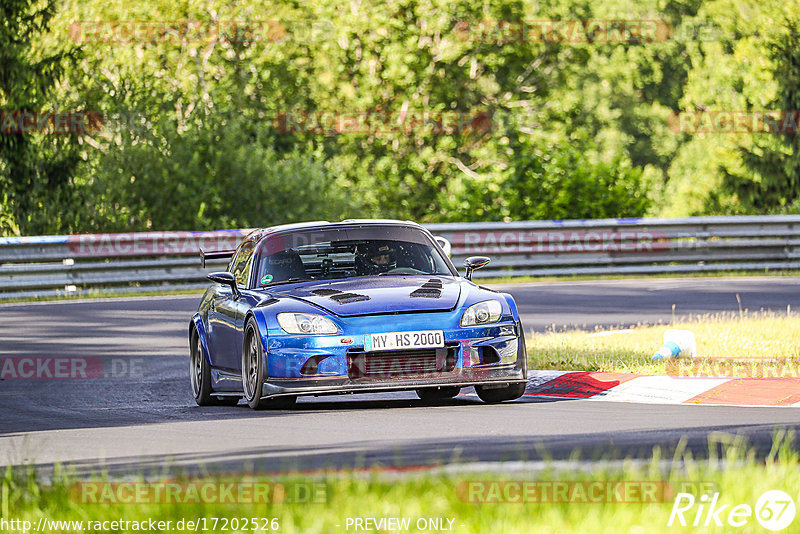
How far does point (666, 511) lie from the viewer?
17.9ft

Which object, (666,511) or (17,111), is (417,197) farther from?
(666,511)

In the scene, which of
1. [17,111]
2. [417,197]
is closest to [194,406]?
[17,111]

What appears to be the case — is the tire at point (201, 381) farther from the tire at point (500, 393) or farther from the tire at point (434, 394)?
the tire at point (500, 393)

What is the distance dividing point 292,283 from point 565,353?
318cm

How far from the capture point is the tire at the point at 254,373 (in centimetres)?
1062

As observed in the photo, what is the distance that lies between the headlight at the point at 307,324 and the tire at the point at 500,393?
1284 mm

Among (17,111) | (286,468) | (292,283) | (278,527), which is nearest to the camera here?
(278,527)

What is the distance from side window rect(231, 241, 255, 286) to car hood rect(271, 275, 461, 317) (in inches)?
35.6

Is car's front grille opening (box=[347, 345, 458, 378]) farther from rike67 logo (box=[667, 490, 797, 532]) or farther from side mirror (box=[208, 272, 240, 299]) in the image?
rike67 logo (box=[667, 490, 797, 532])

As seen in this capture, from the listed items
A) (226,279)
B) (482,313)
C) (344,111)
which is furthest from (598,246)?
(344,111)

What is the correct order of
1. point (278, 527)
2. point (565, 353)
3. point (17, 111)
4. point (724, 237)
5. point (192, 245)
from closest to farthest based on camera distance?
point (278, 527) < point (565, 353) < point (192, 245) < point (724, 237) < point (17, 111)

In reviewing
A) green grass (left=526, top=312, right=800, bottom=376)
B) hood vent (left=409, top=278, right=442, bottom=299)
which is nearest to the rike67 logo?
hood vent (left=409, top=278, right=442, bottom=299)

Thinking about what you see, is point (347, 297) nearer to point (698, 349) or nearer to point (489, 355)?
point (489, 355)

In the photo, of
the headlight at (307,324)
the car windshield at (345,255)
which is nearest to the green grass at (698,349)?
the car windshield at (345,255)
